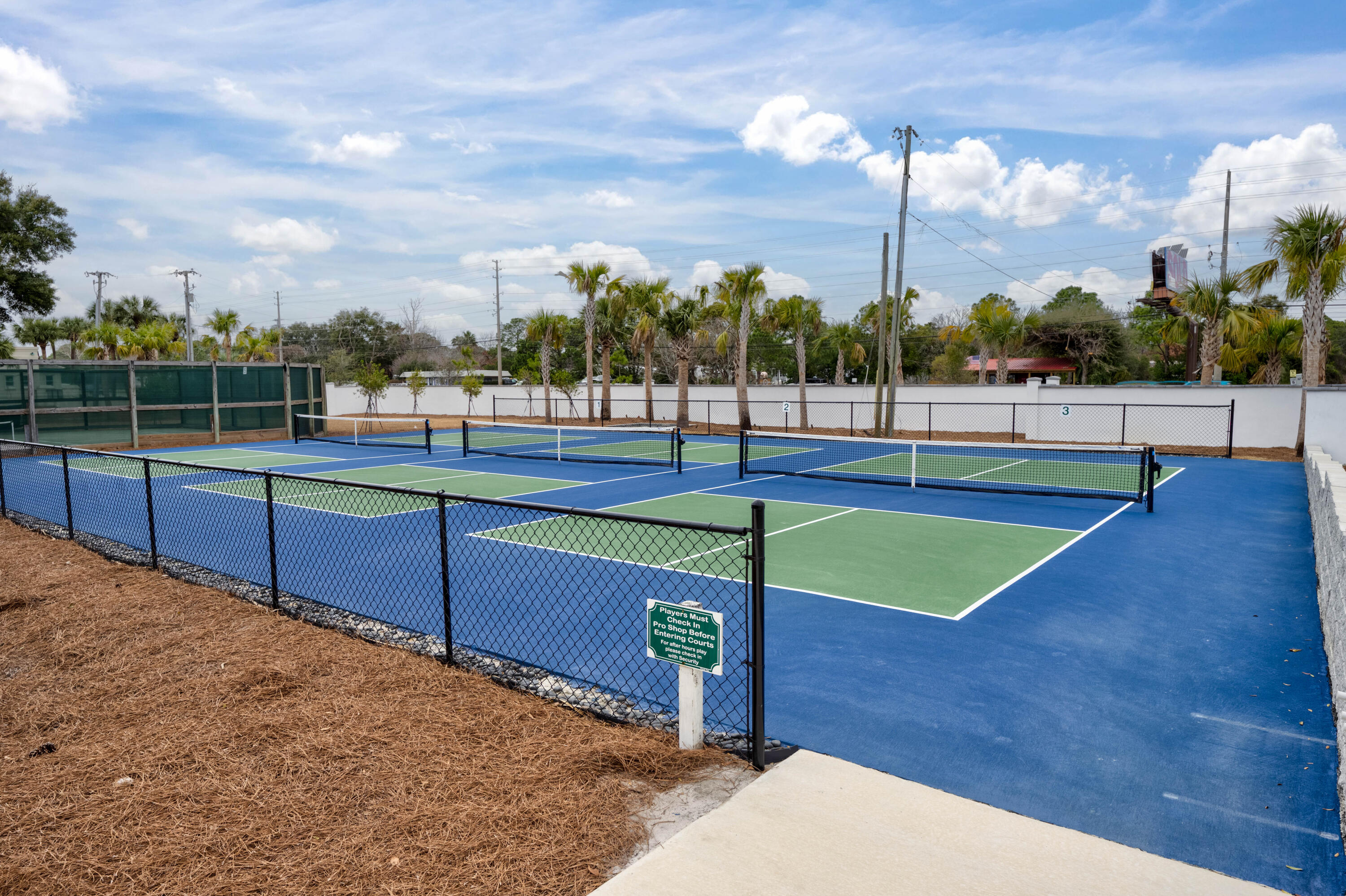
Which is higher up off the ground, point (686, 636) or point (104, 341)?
point (104, 341)

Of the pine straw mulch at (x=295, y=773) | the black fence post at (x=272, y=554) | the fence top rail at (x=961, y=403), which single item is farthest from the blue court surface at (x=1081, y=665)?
the fence top rail at (x=961, y=403)

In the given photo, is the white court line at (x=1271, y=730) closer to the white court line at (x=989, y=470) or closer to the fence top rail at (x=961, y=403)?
the white court line at (x=989, y=470)

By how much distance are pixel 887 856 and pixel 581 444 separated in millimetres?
26586

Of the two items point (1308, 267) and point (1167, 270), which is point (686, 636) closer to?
point (1308, 267)

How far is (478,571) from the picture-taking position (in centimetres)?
926

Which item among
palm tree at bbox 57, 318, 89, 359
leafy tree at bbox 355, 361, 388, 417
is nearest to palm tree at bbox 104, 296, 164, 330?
palm tree at bbox 57, 318, 89, 359

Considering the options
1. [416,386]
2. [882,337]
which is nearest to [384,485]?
[882,337]

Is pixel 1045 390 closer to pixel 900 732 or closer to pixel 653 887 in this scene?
pixel 900 732

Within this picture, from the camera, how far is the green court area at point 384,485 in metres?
13.8

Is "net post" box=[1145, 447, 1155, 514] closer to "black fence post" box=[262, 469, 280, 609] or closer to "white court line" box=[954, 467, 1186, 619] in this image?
"white court line" box=[954, 467, 1186, 619]

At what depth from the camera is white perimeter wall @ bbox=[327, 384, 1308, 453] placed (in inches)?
1016

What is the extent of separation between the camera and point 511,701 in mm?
5230

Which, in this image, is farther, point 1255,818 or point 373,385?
point 373,385

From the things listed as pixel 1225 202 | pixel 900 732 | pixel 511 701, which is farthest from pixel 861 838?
pixel 1225 202
